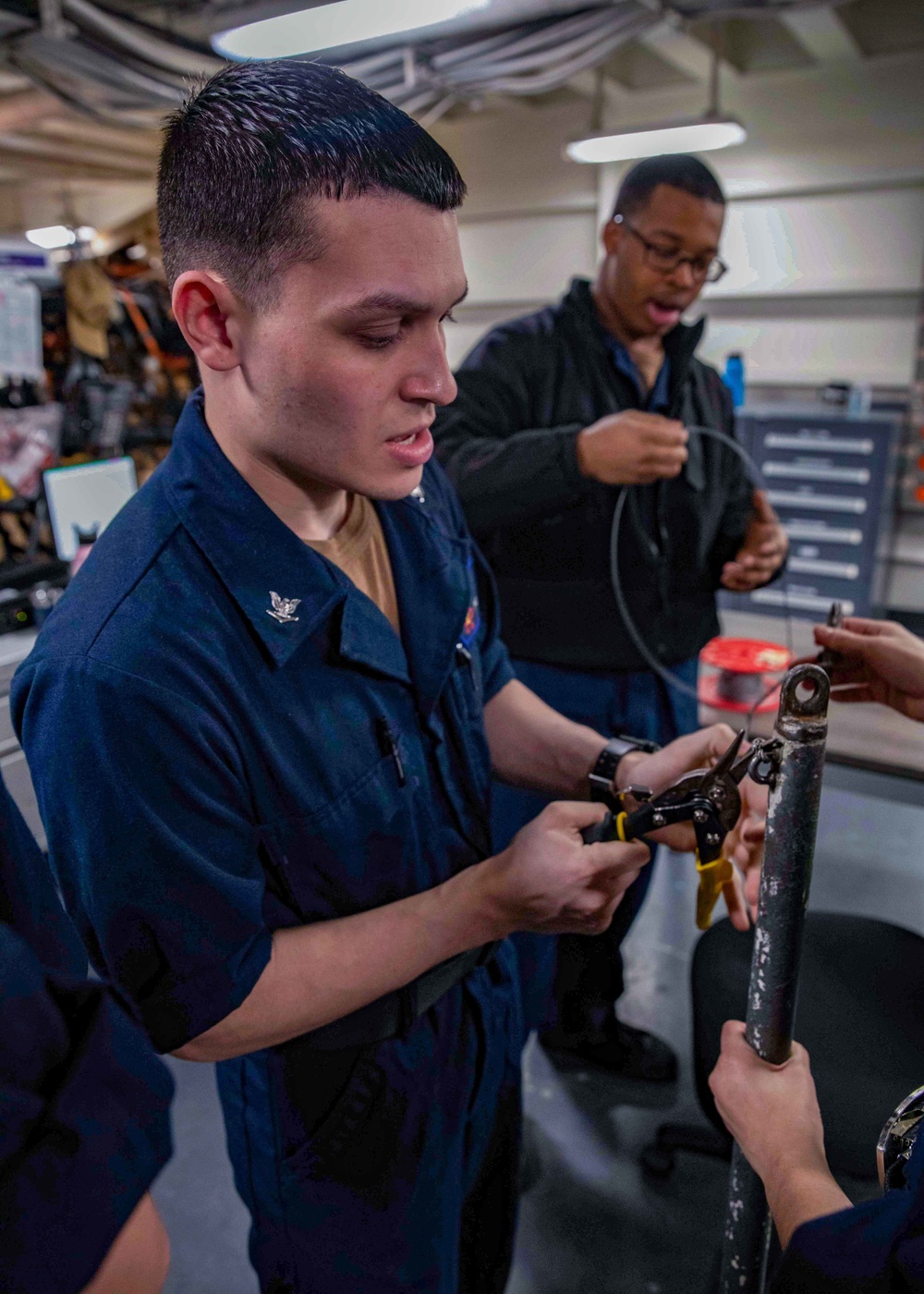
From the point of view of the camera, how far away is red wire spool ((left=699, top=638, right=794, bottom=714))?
6.39 feet

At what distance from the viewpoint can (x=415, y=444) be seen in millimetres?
848

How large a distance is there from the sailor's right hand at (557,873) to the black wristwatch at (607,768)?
0.23m

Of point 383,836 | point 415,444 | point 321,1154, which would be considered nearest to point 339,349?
point 415,444

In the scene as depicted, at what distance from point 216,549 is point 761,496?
1517mm

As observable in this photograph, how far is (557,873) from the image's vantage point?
0.89m

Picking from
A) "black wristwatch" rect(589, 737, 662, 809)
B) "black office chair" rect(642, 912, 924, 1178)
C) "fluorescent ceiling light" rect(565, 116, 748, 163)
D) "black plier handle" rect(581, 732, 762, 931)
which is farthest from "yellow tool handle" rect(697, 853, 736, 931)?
"fluorescent ceiling light" rect(565, 116, 748, 163)

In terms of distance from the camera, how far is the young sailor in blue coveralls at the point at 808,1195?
548mm

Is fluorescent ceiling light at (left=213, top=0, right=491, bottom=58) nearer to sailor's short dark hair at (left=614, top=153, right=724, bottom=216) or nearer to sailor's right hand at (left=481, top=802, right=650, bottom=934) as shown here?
sailor's short dark hair at (left=614, top=153, right=724, bottom=216)

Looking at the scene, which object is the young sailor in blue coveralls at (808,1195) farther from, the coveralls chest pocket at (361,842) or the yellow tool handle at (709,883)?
the coveralls chest pocket at (361,842)

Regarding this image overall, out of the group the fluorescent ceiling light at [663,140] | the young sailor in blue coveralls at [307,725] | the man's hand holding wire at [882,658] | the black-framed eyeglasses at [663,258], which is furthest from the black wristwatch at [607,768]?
the fluorescent ceiling light at [663,140]

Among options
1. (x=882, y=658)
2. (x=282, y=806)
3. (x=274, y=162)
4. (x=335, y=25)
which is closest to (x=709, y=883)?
(x=282, y=806)

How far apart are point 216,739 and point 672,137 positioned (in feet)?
13.8

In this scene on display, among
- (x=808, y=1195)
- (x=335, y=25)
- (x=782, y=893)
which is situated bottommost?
(x=808, y=1195)

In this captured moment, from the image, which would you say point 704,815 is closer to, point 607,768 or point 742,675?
point 607,768
